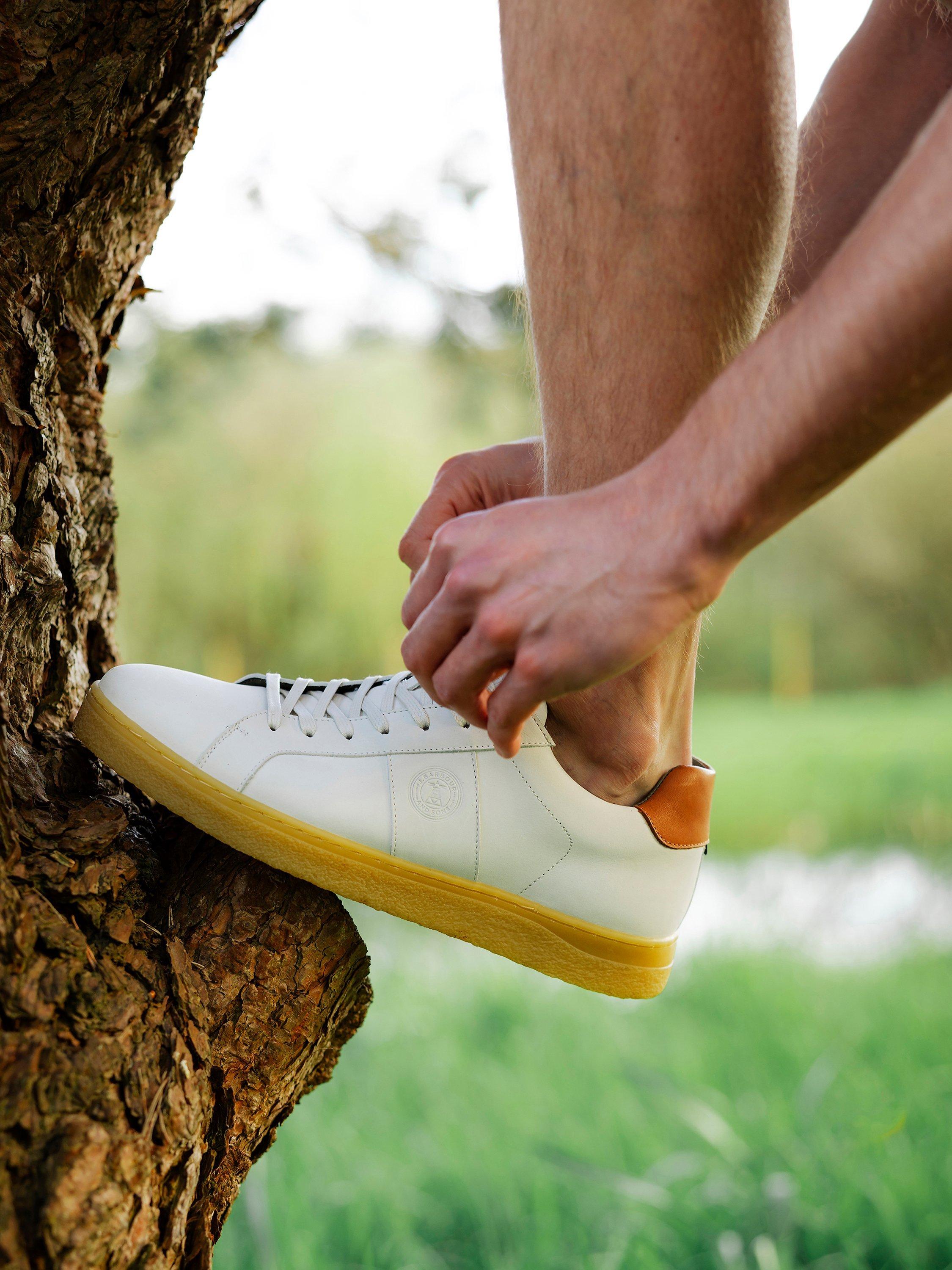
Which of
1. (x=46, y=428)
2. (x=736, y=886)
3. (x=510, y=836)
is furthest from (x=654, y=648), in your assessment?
(x=736, y=886)

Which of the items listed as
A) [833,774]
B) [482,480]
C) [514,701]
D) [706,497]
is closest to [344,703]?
[482,480]

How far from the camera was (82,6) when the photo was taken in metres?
0.61

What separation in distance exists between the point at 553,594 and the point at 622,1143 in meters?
1.22

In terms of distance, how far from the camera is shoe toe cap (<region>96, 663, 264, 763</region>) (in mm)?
636

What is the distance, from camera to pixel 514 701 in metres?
0.45

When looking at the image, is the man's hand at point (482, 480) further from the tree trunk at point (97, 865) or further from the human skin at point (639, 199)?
the tree trunk at point (97, 865)

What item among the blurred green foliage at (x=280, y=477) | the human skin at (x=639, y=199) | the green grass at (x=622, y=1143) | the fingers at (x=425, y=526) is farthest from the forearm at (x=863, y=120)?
the blurred green foliage at (x=280, y=477)

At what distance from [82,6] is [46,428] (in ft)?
0.88

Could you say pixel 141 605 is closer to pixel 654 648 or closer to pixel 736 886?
pixel 736 886

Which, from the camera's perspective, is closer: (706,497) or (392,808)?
(706,497)

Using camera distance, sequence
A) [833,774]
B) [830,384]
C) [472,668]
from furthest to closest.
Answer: [833,774] < [472,668] < [830,384]

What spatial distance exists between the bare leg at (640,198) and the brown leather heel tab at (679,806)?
0.24 meters

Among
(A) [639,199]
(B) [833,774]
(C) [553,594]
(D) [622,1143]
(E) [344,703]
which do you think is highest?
(A) [639,199]

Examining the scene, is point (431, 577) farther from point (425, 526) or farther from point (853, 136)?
point (853, 136)
